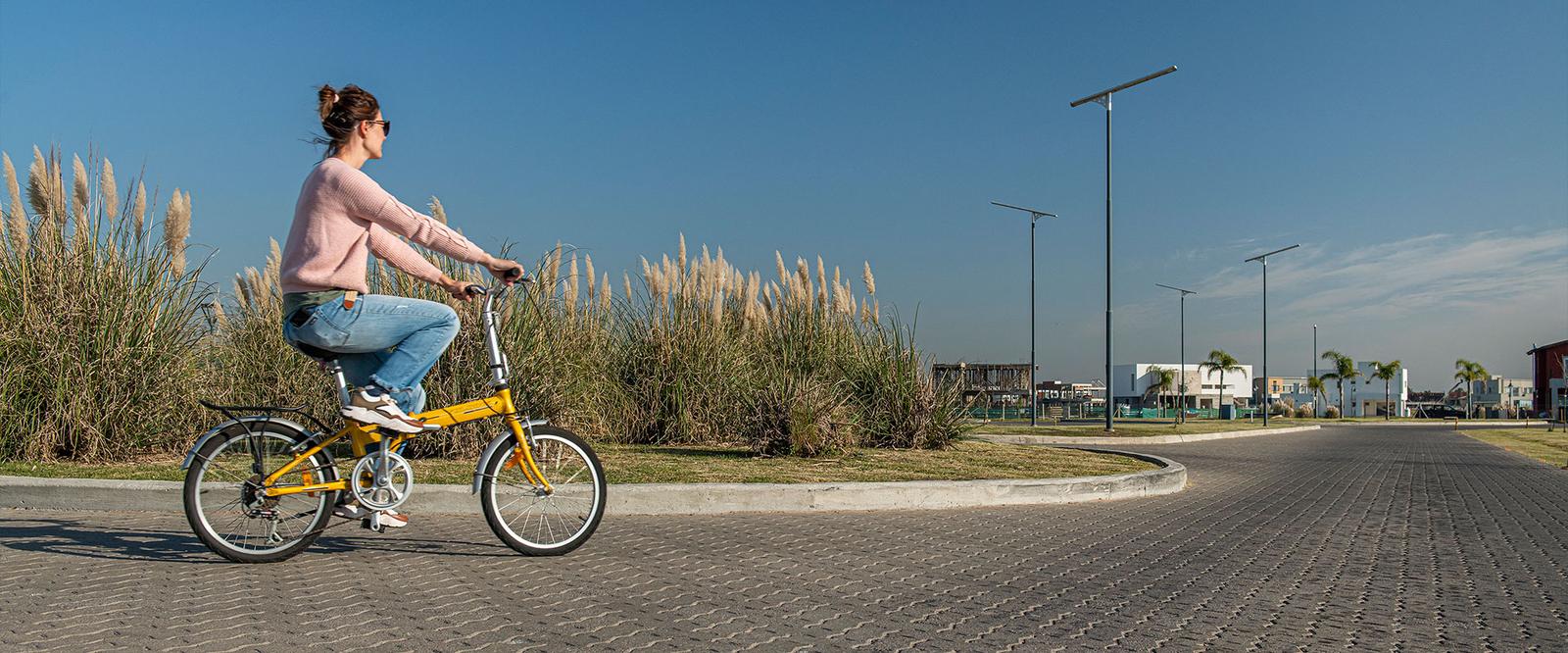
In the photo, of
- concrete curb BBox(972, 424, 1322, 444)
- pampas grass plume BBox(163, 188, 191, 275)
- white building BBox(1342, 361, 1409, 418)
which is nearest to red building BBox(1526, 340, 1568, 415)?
white building BBox(1342, 361, 1409, 418)

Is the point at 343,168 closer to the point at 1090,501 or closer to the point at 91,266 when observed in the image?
the point at 91,266

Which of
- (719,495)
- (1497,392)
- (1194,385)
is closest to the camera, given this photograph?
(719,495)

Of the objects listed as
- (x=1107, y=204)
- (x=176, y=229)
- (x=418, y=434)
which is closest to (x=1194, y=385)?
(x=1107, y=204)

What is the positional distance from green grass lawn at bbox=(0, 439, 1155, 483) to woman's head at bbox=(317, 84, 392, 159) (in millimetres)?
3411

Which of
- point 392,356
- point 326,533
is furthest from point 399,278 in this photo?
point 392,356

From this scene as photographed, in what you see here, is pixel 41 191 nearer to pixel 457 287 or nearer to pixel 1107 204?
pixel 457 287

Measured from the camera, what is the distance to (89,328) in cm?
849

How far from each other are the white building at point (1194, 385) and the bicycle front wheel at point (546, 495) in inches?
4314

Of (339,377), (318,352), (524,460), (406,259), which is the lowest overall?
(524,460)

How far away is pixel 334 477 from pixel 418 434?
484mm

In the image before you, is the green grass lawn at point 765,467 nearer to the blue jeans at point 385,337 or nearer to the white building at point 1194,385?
the blue jeans at point 385,337

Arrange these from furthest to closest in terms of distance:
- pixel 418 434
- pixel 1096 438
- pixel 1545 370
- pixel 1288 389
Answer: pixel 1288 389 → pixel 1545 370 → pixel 1096 438 → pixel 418 434

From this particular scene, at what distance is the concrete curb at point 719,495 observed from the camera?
7.07 metres

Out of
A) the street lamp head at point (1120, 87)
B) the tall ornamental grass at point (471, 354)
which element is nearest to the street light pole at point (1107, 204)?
the street lamp head at point (1120, 87)
